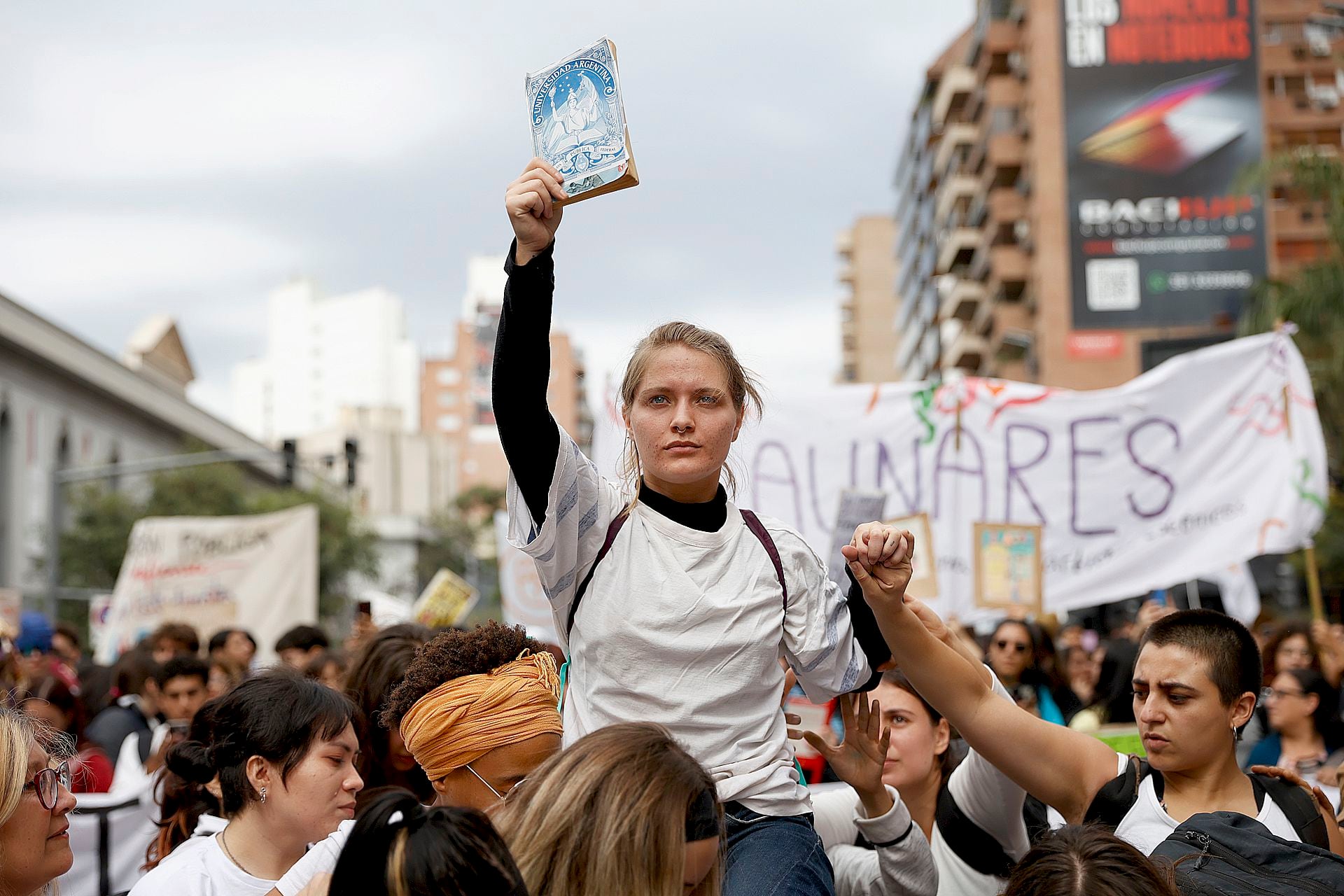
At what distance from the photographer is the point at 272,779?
3.77 m

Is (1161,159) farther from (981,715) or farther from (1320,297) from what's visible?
(981,715)

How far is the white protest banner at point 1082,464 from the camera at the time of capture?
9438mm

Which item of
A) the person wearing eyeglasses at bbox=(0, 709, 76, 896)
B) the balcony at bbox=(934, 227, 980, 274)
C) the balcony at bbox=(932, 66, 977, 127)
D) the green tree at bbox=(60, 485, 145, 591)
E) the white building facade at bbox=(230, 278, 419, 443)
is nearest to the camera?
the person wearing eyeglasses at bbox=(0, 709, 76, 896)

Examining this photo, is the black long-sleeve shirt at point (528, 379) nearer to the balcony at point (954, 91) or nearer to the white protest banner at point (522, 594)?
the white protest banner at point (522, 594)

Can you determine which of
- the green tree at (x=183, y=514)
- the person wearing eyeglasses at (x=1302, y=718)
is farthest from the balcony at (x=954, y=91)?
the person wearing eyeglasses at (x=1302, y=718)

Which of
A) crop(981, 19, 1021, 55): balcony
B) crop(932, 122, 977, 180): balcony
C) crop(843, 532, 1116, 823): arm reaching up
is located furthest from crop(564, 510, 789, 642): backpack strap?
crop(932, 122, 977, 180): balcony

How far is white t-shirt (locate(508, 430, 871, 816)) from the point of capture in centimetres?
322

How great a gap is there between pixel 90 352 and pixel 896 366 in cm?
6472

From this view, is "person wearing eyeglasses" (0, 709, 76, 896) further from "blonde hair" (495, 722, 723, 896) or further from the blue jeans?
the blue jeans

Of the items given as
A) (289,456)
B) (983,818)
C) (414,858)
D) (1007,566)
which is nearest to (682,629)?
(414,858)

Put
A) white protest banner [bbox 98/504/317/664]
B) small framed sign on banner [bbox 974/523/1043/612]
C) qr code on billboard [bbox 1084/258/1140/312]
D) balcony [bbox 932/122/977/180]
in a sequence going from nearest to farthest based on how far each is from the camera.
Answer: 1. small framed sign on banner [bbox 974/523/1043/612]
2. white protest banner [bbox 98/504/317/664]
3. qr code on billboard [bbox 1084/258/1140/312]
4. balcony [bbox 932/122/977/180]

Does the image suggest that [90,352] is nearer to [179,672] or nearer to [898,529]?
[179,672]

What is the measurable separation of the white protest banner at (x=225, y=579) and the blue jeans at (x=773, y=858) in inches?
475

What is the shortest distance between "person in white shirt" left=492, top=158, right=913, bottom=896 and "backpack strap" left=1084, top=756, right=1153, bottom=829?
82 cm
